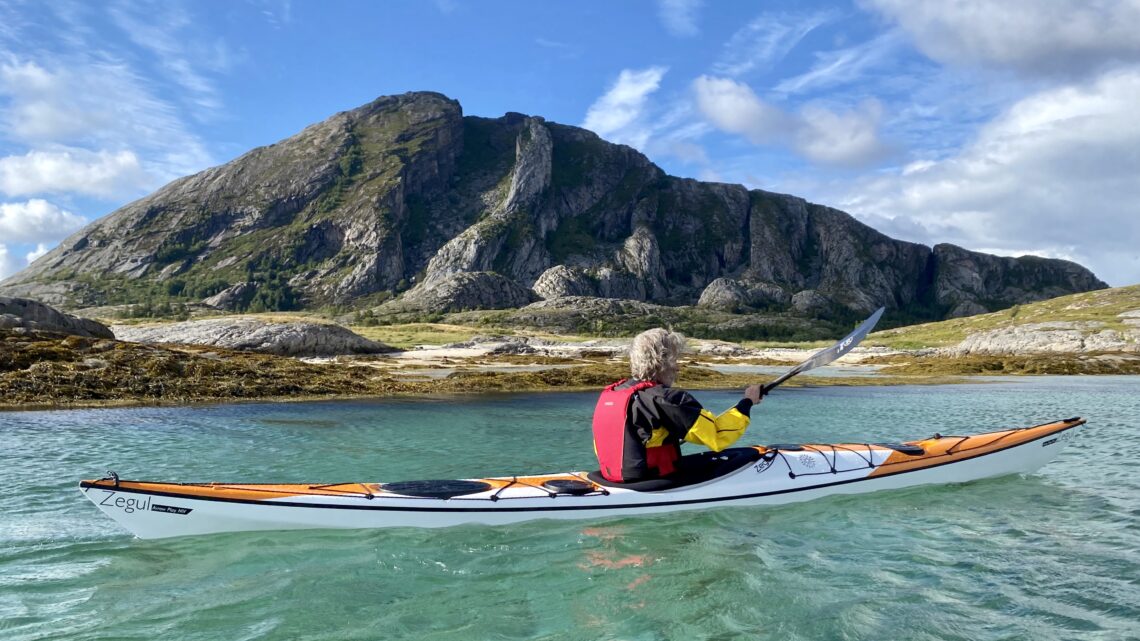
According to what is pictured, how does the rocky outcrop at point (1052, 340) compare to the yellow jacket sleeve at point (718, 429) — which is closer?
the yellow jacket sleeve at point (718, 429)

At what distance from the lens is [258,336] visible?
5000cm

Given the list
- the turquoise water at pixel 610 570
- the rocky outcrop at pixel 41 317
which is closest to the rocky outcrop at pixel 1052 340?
the turquoise water at pixel 610 570

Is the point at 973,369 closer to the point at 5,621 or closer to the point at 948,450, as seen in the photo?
the point at 948,450

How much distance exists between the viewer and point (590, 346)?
82625 mm

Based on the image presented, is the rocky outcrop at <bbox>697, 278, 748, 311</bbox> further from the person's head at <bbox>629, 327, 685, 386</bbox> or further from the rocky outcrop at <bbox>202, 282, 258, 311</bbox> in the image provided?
the person's head at <bbox>629, 327, 685, 386</bbox>

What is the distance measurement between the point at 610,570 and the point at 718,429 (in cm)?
218

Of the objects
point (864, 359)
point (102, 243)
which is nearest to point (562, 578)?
point (864, 359)

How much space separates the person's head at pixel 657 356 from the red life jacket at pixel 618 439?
144mm

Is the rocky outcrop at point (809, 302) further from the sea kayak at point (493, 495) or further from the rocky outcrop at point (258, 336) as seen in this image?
the sea kayak at point (493, 495)

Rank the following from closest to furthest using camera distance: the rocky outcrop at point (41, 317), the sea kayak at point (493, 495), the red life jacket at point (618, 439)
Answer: the sea kayak at point (493, 495), the red life jacket at point (618, 439), the rocky outcrop at point (41, 317)

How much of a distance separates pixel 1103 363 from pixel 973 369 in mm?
11169

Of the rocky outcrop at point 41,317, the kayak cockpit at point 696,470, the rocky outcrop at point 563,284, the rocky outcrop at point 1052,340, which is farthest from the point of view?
the rocky outcrop at point 563,284

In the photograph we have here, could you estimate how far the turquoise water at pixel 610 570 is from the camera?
599 cm

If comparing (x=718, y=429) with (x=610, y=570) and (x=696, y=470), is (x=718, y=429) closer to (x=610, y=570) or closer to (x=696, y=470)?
(x=696, y=470)
